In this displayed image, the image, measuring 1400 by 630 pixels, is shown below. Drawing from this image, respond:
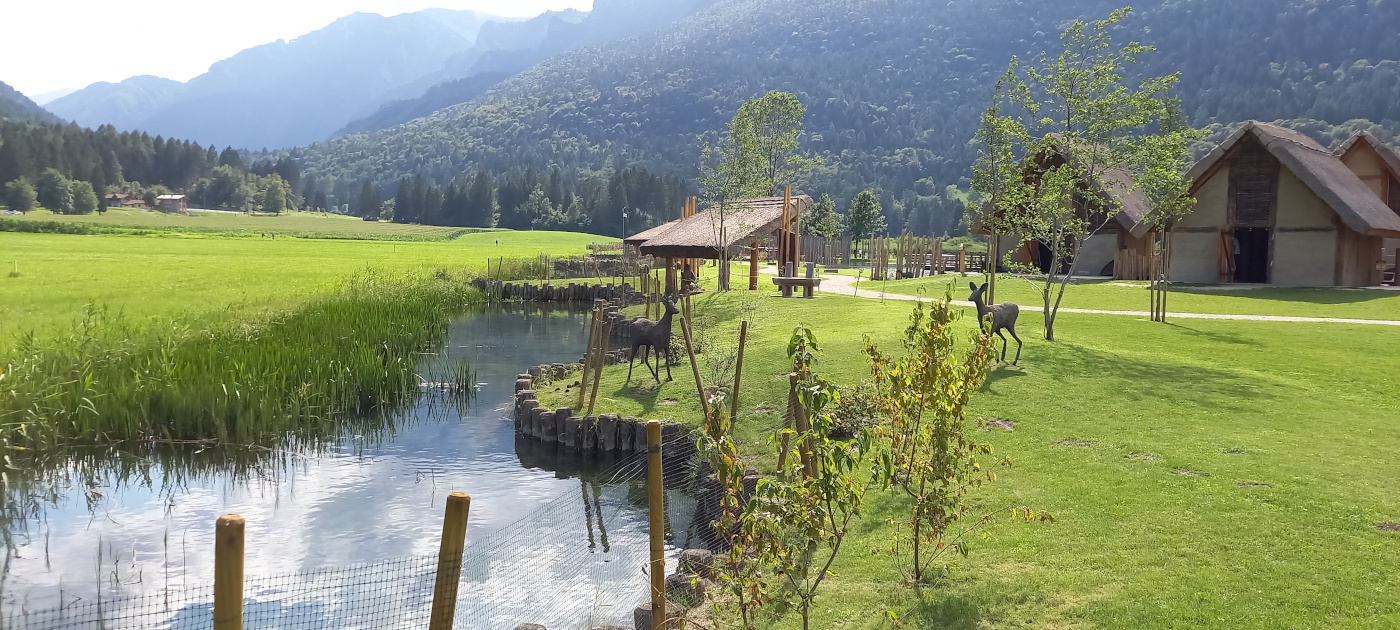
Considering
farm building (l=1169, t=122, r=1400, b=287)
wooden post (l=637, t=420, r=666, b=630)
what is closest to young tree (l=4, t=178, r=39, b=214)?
farm building (l=1169, t=122, r=1400, b=287)

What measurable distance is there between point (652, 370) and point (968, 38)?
191878 mm

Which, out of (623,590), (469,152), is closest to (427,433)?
(623,590)

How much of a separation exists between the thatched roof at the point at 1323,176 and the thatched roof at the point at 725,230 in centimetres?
1441

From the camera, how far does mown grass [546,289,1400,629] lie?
18.8 feet

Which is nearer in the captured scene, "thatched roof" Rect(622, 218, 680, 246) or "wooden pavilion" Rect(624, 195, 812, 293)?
"wooden pavilion" Rect(624, 195, 812, 293)

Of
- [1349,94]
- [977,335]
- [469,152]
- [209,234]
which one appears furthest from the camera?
[469,152]

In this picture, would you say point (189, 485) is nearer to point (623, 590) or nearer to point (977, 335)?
point (623, 590)

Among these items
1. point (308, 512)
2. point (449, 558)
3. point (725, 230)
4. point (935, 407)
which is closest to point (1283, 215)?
point (725, 230)

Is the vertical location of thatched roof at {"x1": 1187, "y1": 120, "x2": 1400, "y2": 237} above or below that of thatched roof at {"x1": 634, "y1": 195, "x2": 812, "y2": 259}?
above

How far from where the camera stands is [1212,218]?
3130 centimetres

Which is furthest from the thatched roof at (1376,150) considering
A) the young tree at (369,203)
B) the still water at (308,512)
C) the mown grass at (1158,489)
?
the young tree at (369,203)

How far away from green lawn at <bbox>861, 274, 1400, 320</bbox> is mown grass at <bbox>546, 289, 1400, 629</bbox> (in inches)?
247

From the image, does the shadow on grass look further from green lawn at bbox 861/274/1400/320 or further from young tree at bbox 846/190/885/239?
young tree at bbox 846/190/885/239

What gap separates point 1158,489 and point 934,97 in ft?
564
